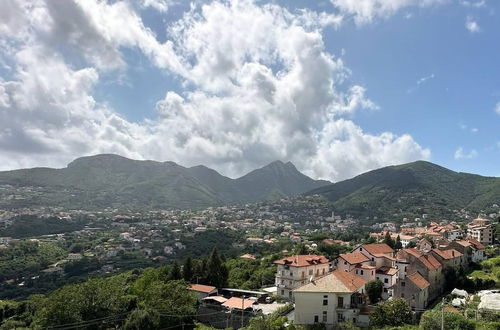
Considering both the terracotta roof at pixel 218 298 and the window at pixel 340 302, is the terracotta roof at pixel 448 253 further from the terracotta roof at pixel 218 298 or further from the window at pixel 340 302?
the terracotta roof at pixel 218 298

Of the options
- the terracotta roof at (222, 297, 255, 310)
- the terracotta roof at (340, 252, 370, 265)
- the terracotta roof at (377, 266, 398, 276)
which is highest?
the terracotta roof at (340, 252, 370, 265)

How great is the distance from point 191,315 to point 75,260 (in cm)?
10680

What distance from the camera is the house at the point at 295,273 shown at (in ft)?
184

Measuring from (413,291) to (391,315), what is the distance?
9752 millimetres

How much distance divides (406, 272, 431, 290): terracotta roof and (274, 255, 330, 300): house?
14.0 m

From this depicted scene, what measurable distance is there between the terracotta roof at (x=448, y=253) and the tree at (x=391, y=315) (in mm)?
24090

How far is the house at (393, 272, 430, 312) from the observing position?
4550 centimetres

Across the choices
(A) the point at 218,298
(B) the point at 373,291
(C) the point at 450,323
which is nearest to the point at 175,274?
(A) the point at 218,298

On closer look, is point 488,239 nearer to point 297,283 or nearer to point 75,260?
point 297,283

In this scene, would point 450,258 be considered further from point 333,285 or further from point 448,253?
point 333,285

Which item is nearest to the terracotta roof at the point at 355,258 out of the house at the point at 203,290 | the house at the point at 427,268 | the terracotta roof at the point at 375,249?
the terracotta roof at the point at 375,249

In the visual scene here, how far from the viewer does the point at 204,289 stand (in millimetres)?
54781

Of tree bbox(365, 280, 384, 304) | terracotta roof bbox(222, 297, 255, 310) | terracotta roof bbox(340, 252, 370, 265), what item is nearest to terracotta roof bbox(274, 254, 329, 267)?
terracotta roof bbox(340, 252, 370, 265)

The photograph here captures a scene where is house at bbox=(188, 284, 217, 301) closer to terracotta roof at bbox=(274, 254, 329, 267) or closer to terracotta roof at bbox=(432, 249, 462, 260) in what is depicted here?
terracotta roof at bbox=(274, 254, 329, 267)
